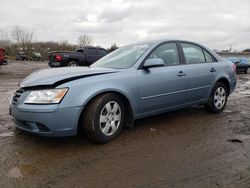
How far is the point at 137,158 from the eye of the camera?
344cm

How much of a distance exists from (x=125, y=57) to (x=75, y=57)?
1172 cm

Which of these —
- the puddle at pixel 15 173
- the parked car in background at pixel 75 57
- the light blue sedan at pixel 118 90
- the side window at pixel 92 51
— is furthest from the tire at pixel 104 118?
the side window at pixel 92 51

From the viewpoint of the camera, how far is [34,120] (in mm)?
3459

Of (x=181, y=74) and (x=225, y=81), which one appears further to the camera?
(x=225, y=81)

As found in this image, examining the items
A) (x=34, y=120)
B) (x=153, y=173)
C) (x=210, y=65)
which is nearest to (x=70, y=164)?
(x=34, y=120)

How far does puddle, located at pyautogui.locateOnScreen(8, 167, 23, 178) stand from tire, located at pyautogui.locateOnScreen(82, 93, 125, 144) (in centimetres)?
101

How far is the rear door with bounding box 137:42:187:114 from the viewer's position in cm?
428

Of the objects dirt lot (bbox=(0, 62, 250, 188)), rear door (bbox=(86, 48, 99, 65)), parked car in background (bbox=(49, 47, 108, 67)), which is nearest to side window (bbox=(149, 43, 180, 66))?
dirt lot (bbox=(0, 62, 250, 188))

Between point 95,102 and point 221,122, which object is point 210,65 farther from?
point 95,102

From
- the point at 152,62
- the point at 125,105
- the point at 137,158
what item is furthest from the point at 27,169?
the point at 152,62

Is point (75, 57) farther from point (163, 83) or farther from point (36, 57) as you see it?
point (36, 57)

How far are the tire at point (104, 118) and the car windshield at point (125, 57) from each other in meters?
0.72

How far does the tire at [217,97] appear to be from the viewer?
5.63 meters

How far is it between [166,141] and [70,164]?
5.01 feet
